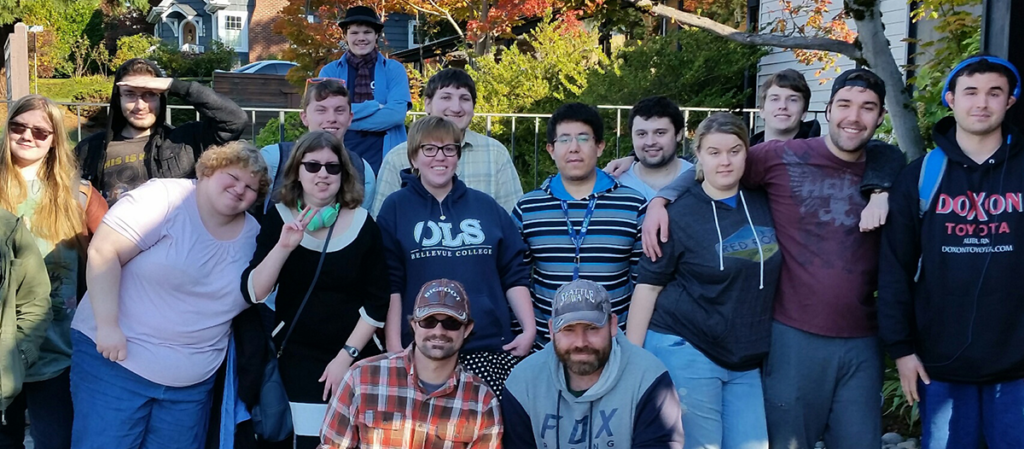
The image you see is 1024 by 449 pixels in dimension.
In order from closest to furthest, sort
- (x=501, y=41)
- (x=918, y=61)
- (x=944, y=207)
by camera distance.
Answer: (x=944, y=207)
(x=918, y=61)
(x=501, y=41)

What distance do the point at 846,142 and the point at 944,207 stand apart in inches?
17.0

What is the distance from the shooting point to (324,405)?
361 centimetres

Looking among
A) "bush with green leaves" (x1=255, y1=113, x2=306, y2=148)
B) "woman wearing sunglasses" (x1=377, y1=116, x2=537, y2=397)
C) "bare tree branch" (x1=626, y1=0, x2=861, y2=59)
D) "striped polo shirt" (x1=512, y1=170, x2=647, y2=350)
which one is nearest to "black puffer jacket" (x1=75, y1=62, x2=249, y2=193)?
"woman wearing sunglasses" (x1=377, y1=116, x2=537, y2=397)

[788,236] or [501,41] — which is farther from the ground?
[501,41]

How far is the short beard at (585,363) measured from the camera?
3.18 meters

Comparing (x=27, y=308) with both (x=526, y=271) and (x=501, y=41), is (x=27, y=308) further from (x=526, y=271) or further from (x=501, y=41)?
(x=501, y=41)

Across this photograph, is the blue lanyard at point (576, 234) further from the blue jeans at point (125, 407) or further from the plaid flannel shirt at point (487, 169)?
the blue jeans at point (125, 407)

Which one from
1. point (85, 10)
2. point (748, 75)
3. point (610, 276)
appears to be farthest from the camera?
point (85, 10)

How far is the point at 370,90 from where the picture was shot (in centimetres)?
546

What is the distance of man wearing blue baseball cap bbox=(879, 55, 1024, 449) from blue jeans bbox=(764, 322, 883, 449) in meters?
0.14

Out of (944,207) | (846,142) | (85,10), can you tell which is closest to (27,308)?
(846,142)

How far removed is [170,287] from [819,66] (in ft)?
34.8

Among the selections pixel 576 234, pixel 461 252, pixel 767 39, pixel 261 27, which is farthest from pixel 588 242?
pixel 261 27

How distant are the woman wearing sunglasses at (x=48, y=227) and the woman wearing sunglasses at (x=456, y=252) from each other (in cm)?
140
